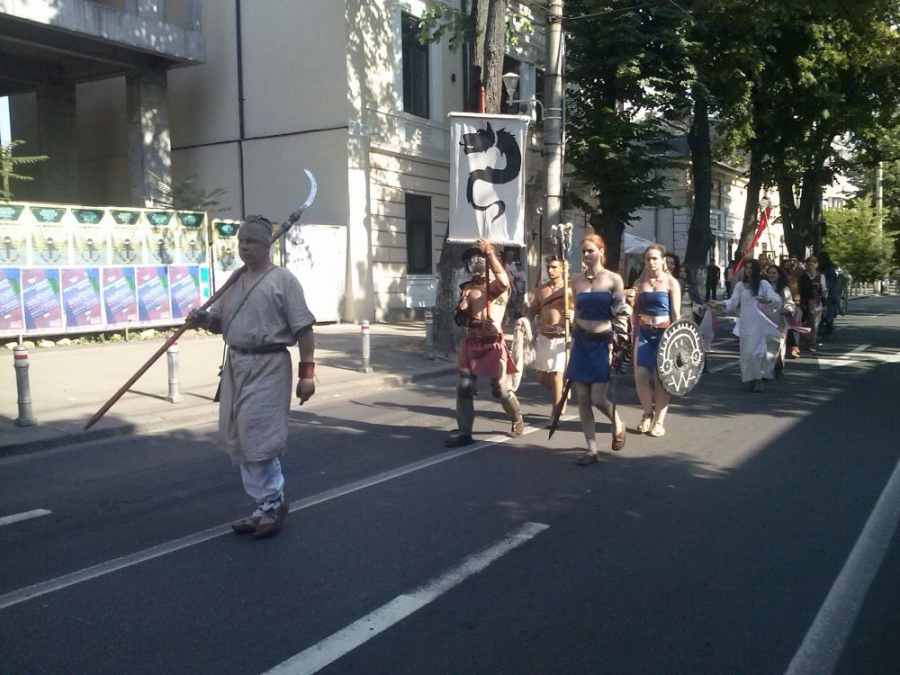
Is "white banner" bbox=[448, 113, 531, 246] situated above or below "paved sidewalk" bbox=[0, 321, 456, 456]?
above

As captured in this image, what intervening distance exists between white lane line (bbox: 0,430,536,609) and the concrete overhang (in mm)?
14576

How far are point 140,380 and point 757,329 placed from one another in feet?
27.0

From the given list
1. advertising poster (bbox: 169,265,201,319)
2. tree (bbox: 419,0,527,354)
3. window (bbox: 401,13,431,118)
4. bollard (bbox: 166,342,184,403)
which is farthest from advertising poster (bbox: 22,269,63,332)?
window (bbox: 401,13,431,118)

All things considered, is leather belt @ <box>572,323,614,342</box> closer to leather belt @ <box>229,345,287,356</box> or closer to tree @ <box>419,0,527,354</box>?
leather belt @ <box>229,345,287,356</box>

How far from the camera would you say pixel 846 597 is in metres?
4.42

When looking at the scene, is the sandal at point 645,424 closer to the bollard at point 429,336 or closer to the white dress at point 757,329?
the white dress at point 757,329

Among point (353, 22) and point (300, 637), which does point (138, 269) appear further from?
point (300, 637)

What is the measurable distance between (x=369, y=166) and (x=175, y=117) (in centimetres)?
608

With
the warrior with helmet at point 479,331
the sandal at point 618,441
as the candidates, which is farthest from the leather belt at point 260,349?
→ the sandal at point 618,441

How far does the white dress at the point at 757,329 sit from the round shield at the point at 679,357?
115 inches

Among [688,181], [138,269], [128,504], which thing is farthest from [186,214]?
[688,181]

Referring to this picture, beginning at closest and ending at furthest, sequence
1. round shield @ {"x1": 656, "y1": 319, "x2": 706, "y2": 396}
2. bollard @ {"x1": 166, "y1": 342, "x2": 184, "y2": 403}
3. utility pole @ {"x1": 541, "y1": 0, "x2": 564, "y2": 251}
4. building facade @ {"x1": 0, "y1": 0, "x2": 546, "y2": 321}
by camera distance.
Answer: round shield @ {"x1": 656, "y1": 319, "x2": 706, "y2": 396} < bollard @ {"x1": 166, "y1": 342, "x2": 184, "y2": 403} < utility pole @ {"x1": 541, "y1": 0, "x2": 564, "y2": 251} < building facade @ {"x1": 0, "y1": 0, "x2": 546, "y2": 321}

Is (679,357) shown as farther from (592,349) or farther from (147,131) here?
(147,131)

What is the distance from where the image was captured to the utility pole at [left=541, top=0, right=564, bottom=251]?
13898mm
